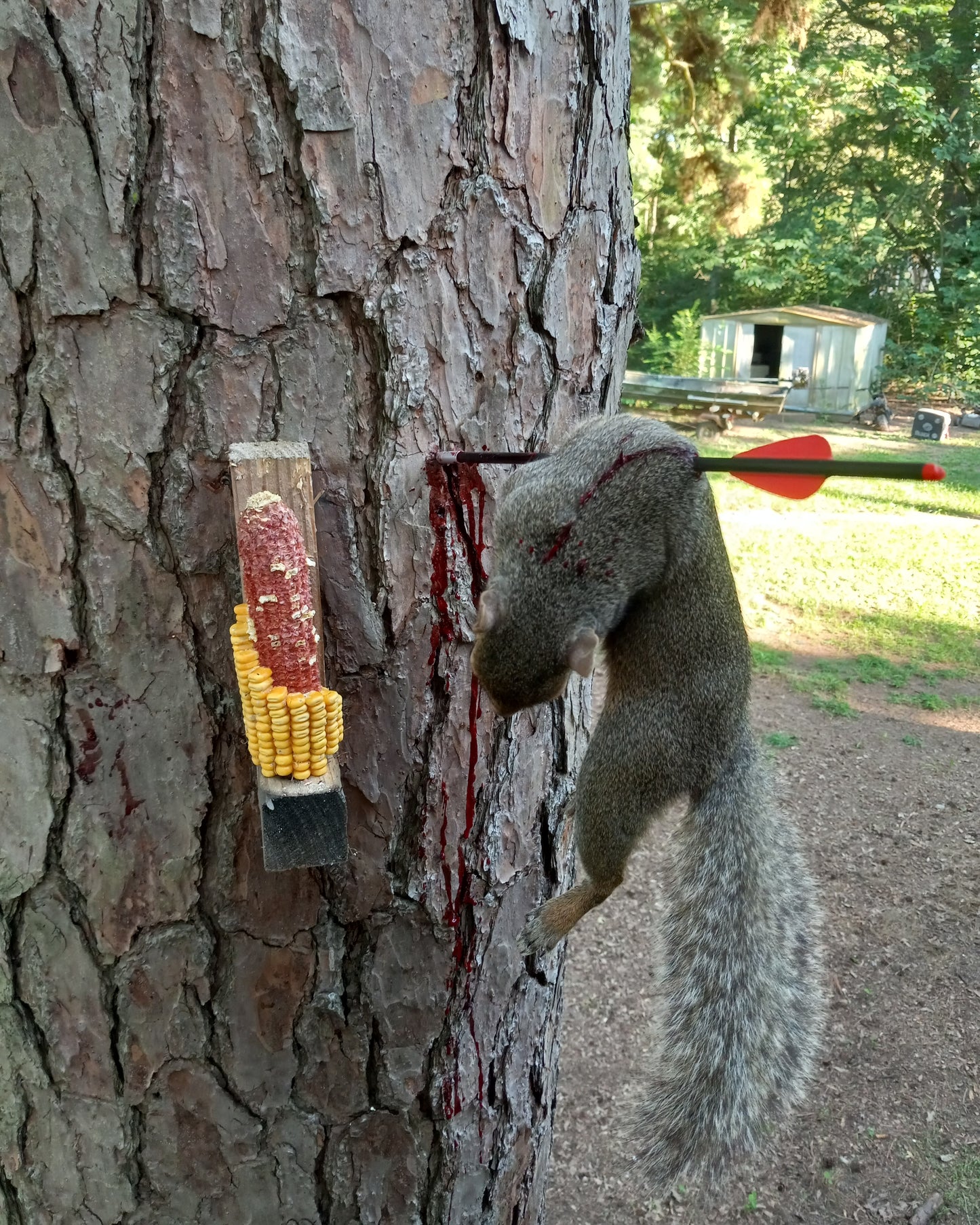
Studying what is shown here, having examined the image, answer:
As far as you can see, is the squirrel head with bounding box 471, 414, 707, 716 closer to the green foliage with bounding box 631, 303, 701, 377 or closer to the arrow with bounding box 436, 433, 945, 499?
the arrow with bounding box 436, 433, 945, 499

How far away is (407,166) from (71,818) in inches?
31.2

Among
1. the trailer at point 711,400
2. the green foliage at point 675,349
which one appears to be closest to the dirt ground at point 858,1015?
the trailer at point 711,400


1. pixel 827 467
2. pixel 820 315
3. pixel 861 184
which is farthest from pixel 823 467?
pixel 861 184

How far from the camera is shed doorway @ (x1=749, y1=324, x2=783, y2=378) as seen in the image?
14.2m

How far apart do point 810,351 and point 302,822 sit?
45.7 ft

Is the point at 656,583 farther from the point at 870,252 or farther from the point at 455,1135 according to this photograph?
the point at 870,252

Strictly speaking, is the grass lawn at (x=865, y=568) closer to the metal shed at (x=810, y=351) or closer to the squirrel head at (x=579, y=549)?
the squirrel head at (x=579, y=549)

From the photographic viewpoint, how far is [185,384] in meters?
0.93

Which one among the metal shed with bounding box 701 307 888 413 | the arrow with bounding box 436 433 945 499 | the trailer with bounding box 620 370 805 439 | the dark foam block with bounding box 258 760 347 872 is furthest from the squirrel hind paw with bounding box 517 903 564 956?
the metal shed with bounding box 701 307 888 413

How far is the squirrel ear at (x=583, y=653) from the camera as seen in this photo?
90cm

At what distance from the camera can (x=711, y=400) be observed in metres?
10.9

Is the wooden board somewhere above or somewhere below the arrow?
below

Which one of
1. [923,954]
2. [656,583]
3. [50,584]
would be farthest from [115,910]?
[923,954]

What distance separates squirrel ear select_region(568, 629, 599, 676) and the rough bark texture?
22 cm
